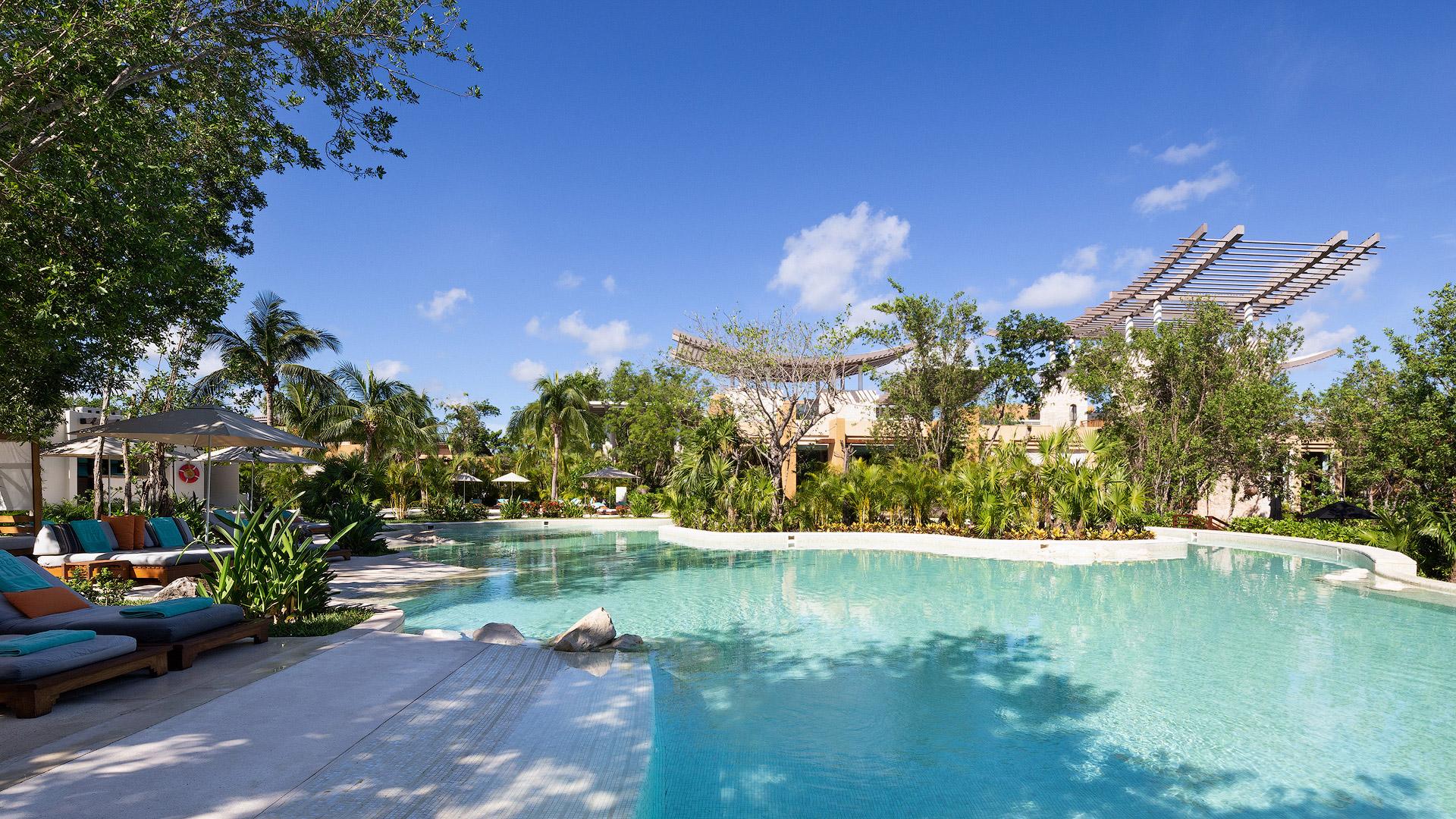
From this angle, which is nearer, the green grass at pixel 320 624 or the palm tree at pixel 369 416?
the green grass at pixel 320 624

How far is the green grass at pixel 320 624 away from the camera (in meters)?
6.36

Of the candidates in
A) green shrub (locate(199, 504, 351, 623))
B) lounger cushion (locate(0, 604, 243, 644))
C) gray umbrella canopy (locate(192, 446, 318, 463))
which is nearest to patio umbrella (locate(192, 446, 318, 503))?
gray umbrella canopy (locate(192, 446, 318, 463))

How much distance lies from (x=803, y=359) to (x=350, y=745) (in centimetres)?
A: 1885

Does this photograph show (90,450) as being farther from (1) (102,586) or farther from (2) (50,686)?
(2) (50,686)

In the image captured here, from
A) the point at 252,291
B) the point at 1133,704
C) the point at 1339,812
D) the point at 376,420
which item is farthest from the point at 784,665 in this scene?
the point at 376,420

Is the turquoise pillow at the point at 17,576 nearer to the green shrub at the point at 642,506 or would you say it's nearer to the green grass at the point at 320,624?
the green grass at the point at 320,624

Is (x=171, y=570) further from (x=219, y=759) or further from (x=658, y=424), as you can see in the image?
(x=658, y=424)

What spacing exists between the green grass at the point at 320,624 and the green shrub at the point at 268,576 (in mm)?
114

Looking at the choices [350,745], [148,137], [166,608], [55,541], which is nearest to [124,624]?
[166,608]

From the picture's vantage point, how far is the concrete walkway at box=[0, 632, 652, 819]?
302cm

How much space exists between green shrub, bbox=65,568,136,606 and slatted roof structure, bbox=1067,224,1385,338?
28.6m

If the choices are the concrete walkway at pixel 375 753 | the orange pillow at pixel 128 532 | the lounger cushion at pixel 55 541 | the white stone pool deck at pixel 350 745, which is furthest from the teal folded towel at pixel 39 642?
the orange pillow at pixel 128 532

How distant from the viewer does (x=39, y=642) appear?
4.18 metres

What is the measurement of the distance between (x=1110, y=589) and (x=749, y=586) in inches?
244
